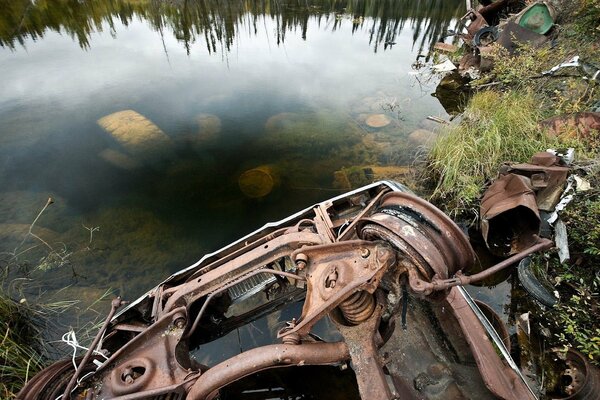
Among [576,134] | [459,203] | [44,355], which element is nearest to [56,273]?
[44,355]

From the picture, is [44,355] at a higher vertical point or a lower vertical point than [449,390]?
lower

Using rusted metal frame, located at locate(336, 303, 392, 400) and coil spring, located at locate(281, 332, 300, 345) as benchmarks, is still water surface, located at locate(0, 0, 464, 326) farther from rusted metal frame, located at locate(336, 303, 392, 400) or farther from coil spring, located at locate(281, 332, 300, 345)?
rusted metal frame, located at locate(336, 303, 392, 400)

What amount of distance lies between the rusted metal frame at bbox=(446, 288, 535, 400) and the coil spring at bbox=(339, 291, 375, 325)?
795 millimetres

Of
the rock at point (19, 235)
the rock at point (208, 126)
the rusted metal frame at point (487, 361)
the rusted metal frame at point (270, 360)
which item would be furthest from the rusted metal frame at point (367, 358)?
the rock at point (208, 126)

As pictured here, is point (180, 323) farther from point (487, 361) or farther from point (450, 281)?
point (487, 361)

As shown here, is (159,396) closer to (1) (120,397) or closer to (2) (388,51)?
(1) (120,397)

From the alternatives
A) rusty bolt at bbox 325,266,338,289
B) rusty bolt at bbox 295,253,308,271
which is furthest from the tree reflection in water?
rusty bolt at bbox 325,266,338,289

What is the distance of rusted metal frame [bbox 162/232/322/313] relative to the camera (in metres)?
2.52

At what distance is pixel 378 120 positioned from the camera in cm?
709

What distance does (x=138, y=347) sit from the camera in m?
2.39

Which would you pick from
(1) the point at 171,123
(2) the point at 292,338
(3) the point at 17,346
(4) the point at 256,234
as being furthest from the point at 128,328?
(1) the point at 171,123

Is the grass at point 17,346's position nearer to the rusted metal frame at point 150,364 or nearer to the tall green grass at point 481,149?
the rusted metal frame at point 150,364

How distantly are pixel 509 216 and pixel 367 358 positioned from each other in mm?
2949

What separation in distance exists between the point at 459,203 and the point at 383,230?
3.16m
